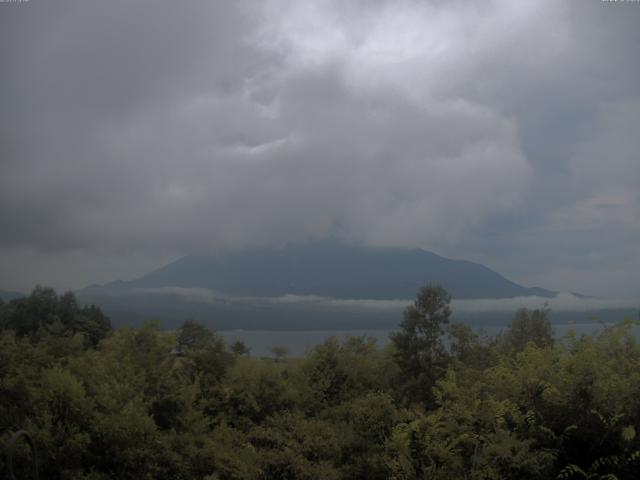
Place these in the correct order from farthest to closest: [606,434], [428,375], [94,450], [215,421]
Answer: [428,375] < [215,421] < [94,450] < [606,434]

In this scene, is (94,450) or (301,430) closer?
(94,450)

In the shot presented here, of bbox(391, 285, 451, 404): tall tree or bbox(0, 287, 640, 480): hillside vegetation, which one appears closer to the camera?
bbox(0, 287, 640, 480): hillside vegetation

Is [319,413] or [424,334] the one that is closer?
[319,413]

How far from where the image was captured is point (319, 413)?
12867 millimetres

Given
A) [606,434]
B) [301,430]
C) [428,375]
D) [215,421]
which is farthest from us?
Answer: [428,375]

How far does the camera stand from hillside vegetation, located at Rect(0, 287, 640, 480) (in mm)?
8164

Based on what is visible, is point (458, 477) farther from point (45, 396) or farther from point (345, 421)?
point (45, 396)

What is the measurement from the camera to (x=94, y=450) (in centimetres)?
857

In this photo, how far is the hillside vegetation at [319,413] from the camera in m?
8.16

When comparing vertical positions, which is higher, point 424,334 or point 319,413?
point 424,334

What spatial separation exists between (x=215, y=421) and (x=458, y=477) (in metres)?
5.37

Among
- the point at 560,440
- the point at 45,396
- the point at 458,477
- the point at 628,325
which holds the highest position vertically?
the point at 628,325

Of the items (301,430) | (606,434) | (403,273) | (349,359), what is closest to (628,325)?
(606,434)

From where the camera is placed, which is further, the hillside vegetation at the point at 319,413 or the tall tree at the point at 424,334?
the tall tree at the point at 424,334
